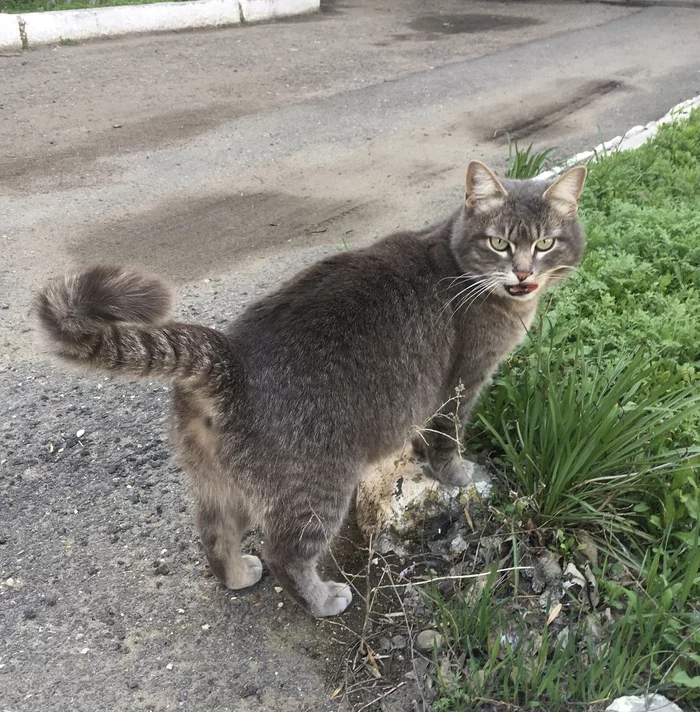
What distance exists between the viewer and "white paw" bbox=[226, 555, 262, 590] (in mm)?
2854

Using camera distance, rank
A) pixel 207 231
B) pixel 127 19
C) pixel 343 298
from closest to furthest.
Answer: pixel 343 298 → pixel 207 231 → pixel 127 19

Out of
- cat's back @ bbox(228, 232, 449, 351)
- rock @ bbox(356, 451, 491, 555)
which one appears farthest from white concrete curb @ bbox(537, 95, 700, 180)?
rock @ bbox(356, 451, 491, 555)

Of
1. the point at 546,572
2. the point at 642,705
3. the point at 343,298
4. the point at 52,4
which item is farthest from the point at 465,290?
the point at 52,4

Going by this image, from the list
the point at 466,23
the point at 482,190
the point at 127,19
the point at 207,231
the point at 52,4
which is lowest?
the point at 207,231

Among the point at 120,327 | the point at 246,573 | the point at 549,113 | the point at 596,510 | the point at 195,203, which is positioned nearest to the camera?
the point at 120,327

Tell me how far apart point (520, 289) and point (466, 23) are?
11633 mm

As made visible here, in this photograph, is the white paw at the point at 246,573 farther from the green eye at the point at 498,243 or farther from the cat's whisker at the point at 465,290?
the green eye at the point at 498,243

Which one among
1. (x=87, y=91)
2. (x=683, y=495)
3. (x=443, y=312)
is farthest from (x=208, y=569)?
(x=87, y=91)

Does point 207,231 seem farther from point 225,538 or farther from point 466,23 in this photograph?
point 466,23

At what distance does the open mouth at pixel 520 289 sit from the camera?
3004 millimetres

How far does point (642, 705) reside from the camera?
222 centimetres

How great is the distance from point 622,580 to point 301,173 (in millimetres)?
4961

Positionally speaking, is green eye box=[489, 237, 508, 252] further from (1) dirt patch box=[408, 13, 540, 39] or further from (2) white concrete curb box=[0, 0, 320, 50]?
(1) dirt patch box=[408, 13, 540, 39]

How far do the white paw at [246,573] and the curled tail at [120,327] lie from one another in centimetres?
94
